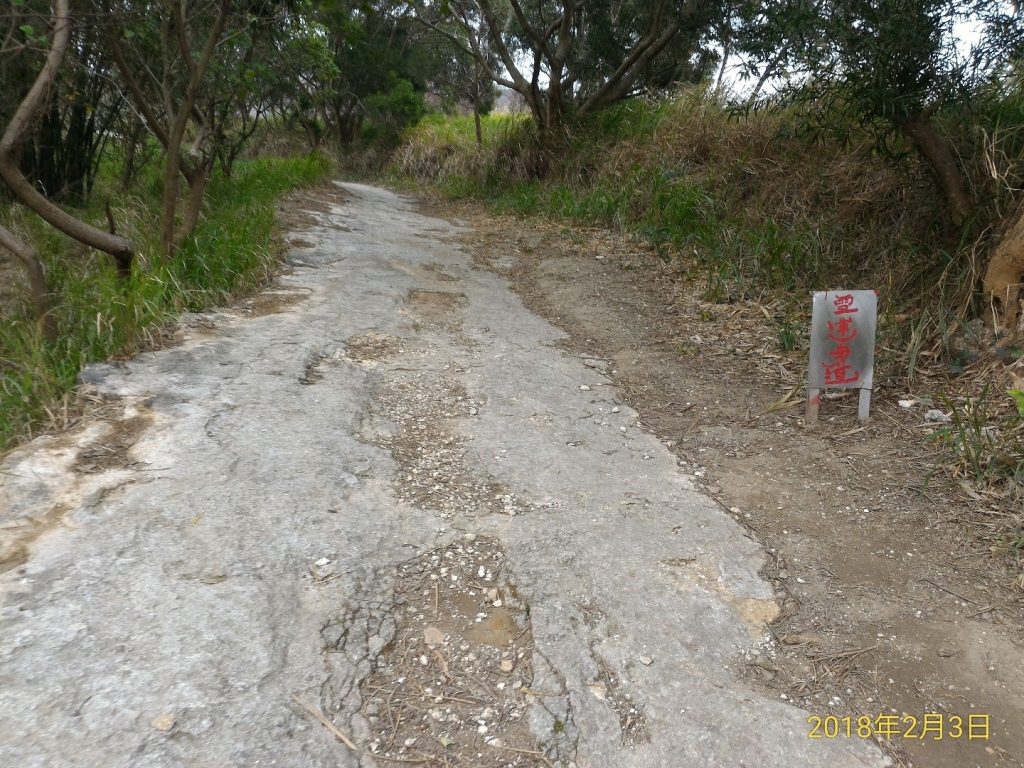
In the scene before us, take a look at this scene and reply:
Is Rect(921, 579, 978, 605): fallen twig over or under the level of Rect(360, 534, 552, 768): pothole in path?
under

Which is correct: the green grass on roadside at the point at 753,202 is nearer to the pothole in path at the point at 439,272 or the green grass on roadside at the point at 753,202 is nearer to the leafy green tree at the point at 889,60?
the leafy green tree at the point at 889,60

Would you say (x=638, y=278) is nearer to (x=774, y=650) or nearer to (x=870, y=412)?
(x=870, y=412)

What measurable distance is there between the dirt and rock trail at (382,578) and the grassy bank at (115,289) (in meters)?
0.21

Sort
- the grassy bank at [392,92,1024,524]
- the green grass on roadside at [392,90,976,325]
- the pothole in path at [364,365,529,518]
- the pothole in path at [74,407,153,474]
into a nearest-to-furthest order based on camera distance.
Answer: the pothole in path at [74,407,153,474] → the pothole in path at [364,365,529,518] → the grassy bank at [392,92,1024,524] → the green grass on roadside at [392,90,976,325]

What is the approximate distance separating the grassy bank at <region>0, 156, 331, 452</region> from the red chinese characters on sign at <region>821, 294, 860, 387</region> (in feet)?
11.1

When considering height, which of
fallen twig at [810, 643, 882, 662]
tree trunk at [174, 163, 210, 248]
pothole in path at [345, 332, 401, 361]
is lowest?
fallen twig at [810, 643, 882, 662]

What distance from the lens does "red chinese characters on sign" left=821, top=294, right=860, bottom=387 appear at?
3.40 m

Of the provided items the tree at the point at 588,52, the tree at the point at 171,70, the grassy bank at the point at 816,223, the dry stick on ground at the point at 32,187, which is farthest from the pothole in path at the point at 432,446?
the tree at the point at 588,52

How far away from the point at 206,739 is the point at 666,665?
1.18 meters

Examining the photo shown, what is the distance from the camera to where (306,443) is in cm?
293

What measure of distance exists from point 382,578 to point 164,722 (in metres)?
0.75

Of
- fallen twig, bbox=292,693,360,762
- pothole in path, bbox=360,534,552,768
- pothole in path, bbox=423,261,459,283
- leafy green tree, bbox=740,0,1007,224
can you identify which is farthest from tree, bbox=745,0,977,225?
fallen twig, bbox=292,693,360,762

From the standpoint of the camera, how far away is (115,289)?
13.5 ft

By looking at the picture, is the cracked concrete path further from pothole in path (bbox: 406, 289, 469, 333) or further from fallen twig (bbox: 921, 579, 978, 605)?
pothole in path (bbox: 406, 289, 469, 333)
